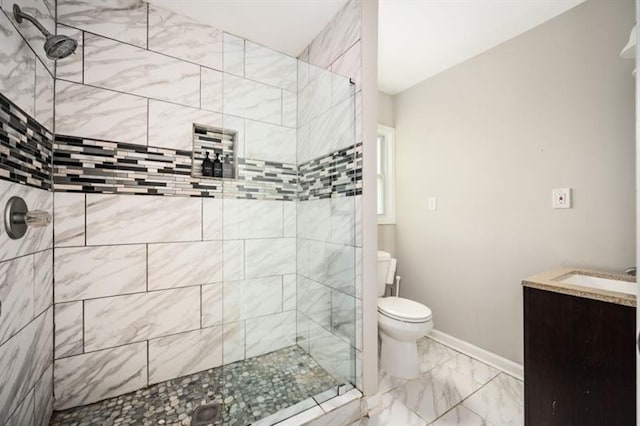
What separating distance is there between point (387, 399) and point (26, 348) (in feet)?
5.96

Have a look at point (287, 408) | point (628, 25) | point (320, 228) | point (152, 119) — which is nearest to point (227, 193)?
point (320, 228)

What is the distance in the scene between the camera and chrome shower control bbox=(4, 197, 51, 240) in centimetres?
97

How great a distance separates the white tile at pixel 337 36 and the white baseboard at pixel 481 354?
7.89 feet

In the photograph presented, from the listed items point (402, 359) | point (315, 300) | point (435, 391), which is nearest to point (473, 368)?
point (435, 391)

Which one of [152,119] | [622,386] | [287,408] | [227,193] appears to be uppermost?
[152,119]

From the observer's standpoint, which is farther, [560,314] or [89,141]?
[89,141]

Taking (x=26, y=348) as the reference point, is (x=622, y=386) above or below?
below

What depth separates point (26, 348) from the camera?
44.8 inches

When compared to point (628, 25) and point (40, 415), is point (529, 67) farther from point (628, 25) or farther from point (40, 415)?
point (40, 415)

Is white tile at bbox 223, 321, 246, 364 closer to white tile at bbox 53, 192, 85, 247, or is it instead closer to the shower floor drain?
the shower floor drain

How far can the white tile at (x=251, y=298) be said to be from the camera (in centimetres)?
152

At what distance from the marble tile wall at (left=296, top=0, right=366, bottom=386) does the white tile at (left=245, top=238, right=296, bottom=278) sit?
6cm

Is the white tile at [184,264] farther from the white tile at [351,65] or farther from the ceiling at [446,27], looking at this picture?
the ceiling at [446,27]

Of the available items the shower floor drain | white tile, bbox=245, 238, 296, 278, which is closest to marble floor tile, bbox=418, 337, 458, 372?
white tile, bbox=245, 238, 296, 278
